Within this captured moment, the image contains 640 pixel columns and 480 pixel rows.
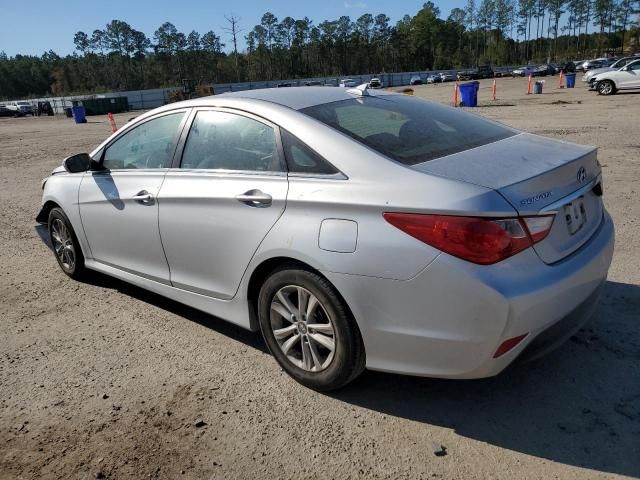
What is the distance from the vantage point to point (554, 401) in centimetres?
282

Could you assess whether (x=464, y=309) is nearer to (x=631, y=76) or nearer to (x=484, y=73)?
(x=631, y=76)

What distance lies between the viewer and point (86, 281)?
200 inches

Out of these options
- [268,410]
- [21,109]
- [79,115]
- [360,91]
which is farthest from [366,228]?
[21,109]

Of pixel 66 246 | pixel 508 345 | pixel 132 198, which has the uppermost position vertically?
pixel 132 198

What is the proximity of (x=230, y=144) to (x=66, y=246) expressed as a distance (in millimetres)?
2485

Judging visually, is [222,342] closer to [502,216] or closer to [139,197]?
[139,197]

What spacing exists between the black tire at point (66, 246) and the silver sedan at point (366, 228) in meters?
1.08

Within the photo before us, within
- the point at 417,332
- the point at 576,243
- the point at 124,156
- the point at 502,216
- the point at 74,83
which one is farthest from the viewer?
the point at 74,83

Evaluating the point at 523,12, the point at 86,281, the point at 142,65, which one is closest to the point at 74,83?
the point at 142,65

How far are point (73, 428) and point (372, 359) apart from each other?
169cm

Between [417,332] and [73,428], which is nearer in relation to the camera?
[417,332]

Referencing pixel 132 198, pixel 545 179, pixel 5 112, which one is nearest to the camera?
pixel 545 179

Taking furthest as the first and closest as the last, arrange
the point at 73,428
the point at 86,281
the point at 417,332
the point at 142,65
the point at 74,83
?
the point at 142,65 → the point at 74,83 → the point at 86,281 → the point at 73,428 → the point at 417,332

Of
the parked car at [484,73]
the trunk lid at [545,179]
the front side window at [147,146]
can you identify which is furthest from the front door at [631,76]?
the parked car at [484,73]
